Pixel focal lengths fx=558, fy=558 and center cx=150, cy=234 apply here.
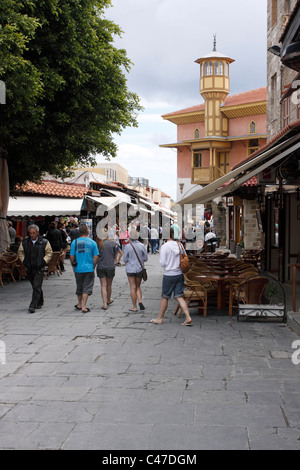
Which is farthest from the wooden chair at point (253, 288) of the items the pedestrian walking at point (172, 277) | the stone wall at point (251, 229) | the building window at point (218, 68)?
the building window at point (218, 68)

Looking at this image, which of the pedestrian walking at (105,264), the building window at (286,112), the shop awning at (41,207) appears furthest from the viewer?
the building window at (286,112)

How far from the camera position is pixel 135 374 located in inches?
246

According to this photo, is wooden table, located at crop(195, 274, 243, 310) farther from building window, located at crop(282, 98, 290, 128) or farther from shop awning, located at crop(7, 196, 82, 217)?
building window, located at crop(282, 98, 290, 128)

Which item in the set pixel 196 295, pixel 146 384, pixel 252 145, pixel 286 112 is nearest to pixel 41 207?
pixel 286 112

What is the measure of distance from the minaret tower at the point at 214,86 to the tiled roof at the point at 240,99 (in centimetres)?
90

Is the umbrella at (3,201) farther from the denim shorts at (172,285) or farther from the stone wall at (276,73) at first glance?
the stone wall at (276,73)

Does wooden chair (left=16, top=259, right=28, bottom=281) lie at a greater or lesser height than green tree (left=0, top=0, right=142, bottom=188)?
lesser

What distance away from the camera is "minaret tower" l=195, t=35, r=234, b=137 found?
1619 inches

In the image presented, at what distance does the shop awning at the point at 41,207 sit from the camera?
16.9 meters

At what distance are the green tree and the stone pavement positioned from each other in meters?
4.64

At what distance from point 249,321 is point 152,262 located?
13966 mm

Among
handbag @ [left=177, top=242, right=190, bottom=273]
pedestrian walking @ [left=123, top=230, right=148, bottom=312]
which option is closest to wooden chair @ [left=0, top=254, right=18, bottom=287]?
pedestrian walking @ [left=123, top=230, right=148, bottom=312]
